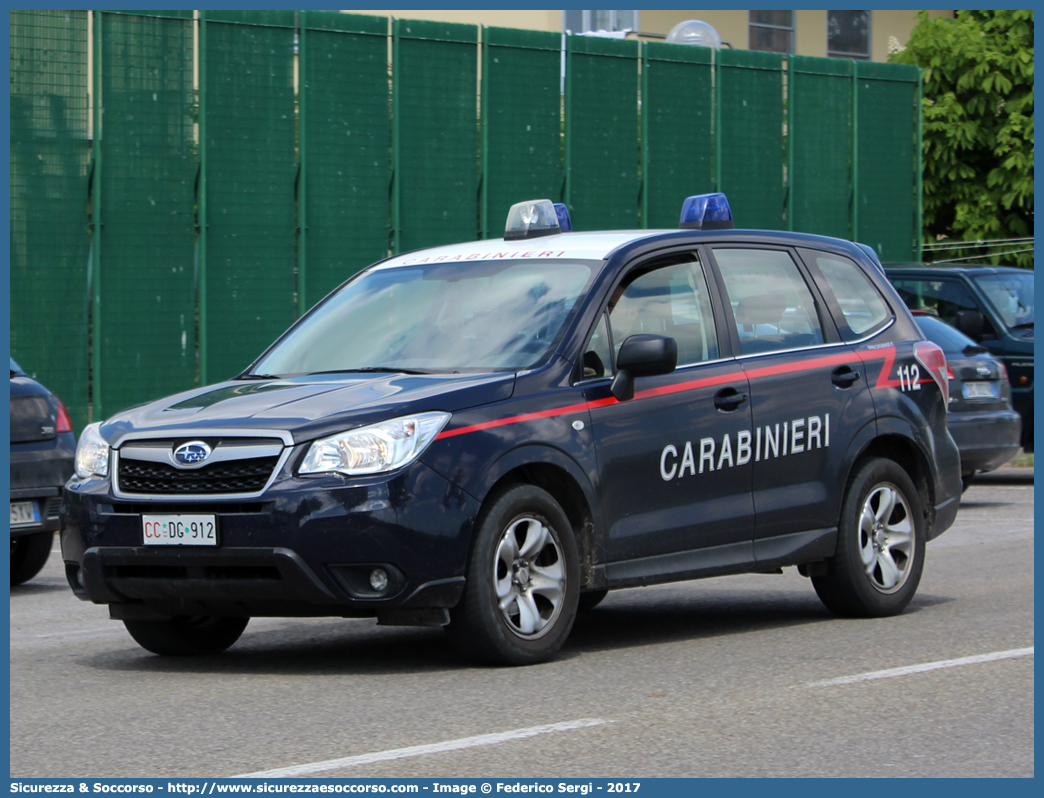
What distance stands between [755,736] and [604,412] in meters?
2.12

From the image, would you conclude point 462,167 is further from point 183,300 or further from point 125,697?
point 125,697

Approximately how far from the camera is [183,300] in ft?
63.4

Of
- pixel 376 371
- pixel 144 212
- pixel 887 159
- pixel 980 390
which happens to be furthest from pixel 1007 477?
pixel 376 371

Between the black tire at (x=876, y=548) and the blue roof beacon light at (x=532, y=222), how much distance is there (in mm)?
1996

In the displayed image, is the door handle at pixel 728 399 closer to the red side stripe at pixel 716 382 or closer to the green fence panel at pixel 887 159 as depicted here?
the red side stripe at pixel 716 382

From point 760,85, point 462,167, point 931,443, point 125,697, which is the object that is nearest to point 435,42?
point 462,167

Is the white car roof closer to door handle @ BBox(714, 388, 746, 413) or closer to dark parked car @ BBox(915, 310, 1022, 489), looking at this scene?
door handle @ BBox(714, 388, 746, 413)

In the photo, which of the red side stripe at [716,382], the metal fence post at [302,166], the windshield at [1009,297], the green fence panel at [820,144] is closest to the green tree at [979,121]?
the green fence panel at [820,144]

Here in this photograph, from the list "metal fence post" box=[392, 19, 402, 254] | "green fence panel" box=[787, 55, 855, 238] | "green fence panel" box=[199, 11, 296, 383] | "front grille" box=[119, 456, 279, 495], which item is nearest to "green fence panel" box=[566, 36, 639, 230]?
"metal fence post" box=[392, 19, 402, 254]

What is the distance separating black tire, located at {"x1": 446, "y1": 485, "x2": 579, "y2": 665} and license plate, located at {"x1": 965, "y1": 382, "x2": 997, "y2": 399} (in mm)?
8878

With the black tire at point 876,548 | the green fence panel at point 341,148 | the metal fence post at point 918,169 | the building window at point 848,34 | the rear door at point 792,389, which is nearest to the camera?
the rear door at point 792,389

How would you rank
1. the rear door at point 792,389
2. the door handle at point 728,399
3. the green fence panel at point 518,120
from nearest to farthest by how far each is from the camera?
the door handle at point 728,399 < the rear door at point 792,389 < the green fence panel at point 518,120

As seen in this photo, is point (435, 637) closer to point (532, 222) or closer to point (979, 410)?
point (532, 222)

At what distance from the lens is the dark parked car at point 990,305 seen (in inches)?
728
